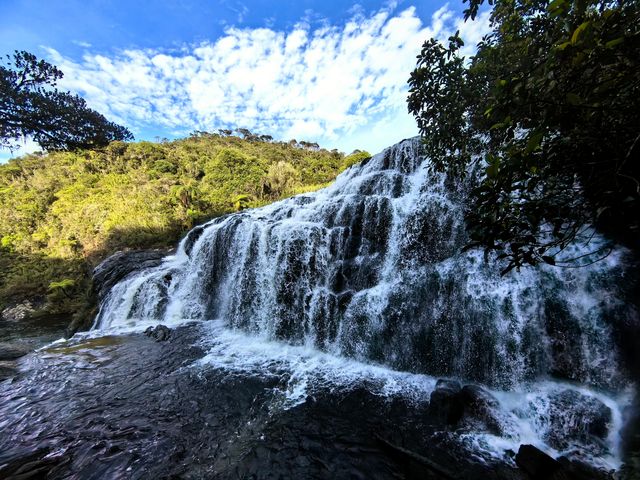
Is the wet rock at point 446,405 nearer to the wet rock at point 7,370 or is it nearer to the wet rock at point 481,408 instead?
the wet rock at point 481,408

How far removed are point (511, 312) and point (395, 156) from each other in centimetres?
923

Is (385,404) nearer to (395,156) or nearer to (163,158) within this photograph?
(395,156)

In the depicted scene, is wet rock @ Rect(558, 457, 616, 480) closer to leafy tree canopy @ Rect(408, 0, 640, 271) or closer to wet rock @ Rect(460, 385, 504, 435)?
wet rock @ Rect(460, 385, 504, 435)

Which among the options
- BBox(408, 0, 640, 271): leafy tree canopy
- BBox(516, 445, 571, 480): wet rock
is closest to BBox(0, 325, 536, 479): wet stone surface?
BBox(516, 445, 571, 480): wet rock

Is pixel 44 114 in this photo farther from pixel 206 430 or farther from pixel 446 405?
pixel 446 405

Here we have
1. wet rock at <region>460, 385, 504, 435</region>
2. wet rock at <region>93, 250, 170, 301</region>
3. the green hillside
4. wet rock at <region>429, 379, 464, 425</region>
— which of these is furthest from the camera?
the green hillside

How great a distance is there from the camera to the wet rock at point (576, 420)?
167 inches

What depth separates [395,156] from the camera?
43.3 ft

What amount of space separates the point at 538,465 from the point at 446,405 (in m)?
1.46

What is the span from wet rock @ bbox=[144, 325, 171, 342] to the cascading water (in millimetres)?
1552

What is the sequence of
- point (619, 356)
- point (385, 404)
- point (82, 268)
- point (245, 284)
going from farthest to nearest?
point (82, 268)
point (245, 284)
point (385, 404)
point (619, 356)

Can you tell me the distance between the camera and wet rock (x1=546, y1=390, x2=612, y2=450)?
13.9 ft

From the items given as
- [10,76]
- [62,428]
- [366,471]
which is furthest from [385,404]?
[10,76]

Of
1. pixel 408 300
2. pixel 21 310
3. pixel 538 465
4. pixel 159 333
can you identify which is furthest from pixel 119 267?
pixel 538 465
